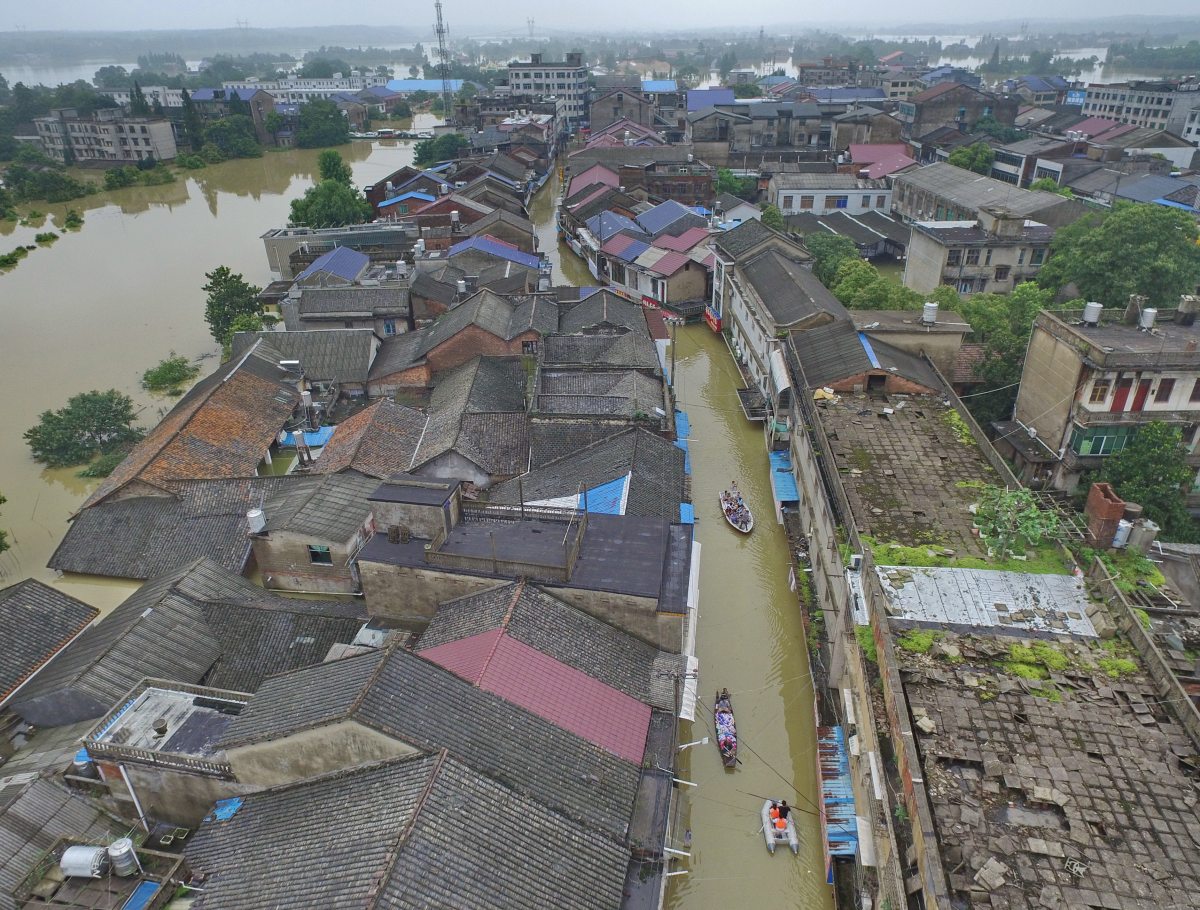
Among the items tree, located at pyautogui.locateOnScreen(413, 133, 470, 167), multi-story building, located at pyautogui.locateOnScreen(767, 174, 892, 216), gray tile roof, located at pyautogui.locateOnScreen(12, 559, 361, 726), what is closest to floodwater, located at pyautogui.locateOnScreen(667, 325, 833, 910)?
gray tile roof, located at pyautogui.locateOnScreen(12, 559, 361, 726)

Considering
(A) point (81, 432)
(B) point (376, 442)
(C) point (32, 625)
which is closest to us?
(C) point (32, 625)

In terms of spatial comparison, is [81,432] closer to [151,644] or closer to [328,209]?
[151,644]

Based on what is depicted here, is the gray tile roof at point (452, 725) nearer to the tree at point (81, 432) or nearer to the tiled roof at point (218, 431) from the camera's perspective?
the tiled roof at point (218, 431)

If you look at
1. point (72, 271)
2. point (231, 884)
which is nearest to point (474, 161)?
point (72, 271)

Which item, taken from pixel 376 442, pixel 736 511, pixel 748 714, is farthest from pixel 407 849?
pixel 736 511

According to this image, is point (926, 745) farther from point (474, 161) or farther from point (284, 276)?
point (474, 161)

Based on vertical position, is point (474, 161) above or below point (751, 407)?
above

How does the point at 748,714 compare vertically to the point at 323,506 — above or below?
below
